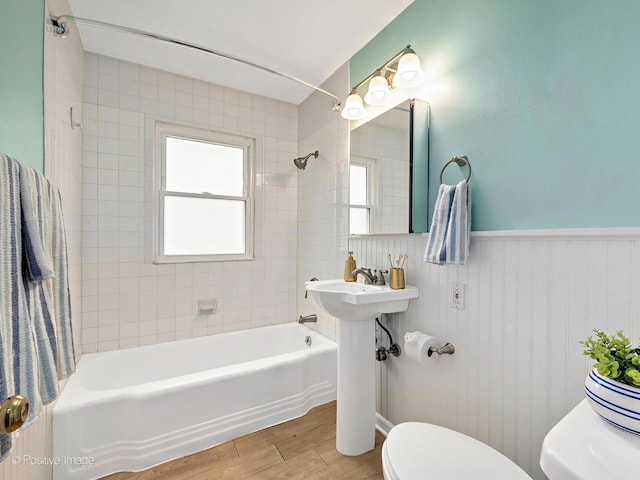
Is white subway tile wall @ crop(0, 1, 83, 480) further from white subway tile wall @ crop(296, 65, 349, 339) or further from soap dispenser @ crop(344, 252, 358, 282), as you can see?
white subway tile wall @ crop(296, 65, 349, 339)

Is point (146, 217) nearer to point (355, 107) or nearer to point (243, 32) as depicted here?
point (243, 32)

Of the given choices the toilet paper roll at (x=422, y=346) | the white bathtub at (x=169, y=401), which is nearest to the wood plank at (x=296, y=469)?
the white bathtub at (x=169, y=401)

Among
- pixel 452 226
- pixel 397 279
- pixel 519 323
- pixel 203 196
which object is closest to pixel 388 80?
pixel 452 226

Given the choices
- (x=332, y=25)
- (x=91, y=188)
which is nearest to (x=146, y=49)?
(x=91, y=188)

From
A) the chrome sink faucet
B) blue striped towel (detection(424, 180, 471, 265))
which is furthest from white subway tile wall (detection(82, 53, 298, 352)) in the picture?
blue striped towel (detection(424, 180, 471, 265))

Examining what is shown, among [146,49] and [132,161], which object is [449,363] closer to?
[132,161]

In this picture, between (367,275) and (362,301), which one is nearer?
(362,301)

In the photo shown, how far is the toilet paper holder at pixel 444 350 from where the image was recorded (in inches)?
58.3

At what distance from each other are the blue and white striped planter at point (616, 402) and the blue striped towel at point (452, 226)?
669mm

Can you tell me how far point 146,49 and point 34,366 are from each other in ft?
7.30

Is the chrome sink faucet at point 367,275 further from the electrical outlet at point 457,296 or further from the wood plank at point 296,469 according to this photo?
the wood plank at point 296,469

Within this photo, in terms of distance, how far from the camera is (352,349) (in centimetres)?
168

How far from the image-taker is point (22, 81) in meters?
1.11

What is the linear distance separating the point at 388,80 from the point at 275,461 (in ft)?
7.57
